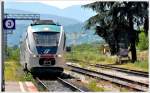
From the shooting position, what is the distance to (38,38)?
1017 inches

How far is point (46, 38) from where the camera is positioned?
25750mm

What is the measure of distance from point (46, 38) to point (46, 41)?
180 millimetres

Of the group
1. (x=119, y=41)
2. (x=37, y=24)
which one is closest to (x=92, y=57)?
(x=119, y=41)

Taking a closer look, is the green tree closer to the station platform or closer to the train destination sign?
the station platform

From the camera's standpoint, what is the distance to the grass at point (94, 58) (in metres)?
37.9

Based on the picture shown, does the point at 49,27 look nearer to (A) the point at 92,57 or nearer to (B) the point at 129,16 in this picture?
(B) the point at 129,16

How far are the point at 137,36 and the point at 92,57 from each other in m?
15.2

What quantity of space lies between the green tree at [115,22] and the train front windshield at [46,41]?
15892 mm

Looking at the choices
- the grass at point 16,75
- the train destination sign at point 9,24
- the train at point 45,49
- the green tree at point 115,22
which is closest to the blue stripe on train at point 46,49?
the train at point 45,49

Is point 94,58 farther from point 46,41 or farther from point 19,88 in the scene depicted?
point 19,88

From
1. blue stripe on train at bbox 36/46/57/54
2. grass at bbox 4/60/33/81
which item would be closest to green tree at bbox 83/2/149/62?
grass at bbox 4/60/33/81

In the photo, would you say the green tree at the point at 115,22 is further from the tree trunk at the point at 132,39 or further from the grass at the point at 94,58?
the grass at the point at 94,58

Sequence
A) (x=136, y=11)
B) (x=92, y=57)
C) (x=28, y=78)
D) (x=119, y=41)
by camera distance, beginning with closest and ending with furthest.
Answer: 1. (x=28, y=78)
2. (x=136, y=11)
3. (x=119, y=41)
4. (x=92, y=57)

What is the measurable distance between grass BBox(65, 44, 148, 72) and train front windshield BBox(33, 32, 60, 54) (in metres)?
10.3
